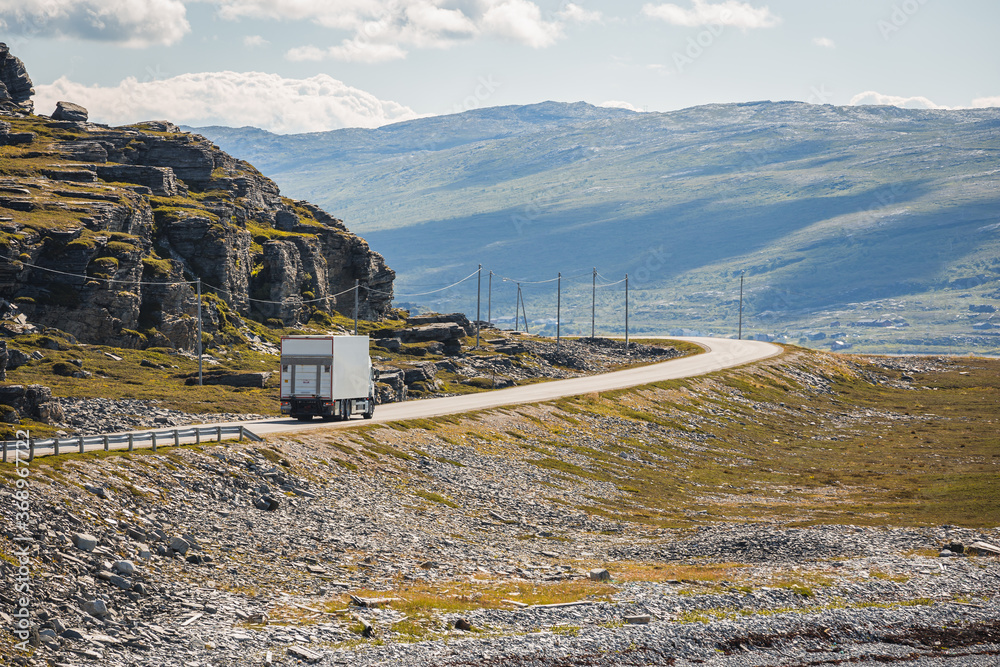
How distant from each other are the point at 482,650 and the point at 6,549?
1850 cm

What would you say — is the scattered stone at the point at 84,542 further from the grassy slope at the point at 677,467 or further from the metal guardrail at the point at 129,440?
the metal guardrail at the point at 129,440

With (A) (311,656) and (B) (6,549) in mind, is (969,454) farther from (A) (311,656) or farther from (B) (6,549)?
(B) (6,549)

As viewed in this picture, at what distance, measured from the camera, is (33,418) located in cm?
6994

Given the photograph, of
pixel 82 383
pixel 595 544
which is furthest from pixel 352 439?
pixel 82 383

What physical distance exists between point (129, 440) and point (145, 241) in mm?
94636

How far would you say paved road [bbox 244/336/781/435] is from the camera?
74.1m

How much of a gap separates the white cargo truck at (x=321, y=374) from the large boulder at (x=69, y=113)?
13741 cm

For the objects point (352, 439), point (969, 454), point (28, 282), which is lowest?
point (969, 454)

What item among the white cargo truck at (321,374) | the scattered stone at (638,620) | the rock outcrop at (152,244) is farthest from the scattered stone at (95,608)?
the rock outcrop at (152,244)

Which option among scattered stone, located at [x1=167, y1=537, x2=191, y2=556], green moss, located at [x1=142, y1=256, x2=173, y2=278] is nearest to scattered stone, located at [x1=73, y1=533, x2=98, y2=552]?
scattered stone, located at [x1=167, y1=537, x2=191, y2=556]

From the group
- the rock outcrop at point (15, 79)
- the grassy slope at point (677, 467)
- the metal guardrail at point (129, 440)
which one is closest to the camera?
the grassy slope at point (677, 467)

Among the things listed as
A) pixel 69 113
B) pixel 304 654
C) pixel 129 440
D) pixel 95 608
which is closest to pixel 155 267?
pixel 69 113

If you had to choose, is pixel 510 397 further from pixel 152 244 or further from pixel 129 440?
pixel 152 244

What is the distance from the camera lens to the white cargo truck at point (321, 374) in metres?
70.8
